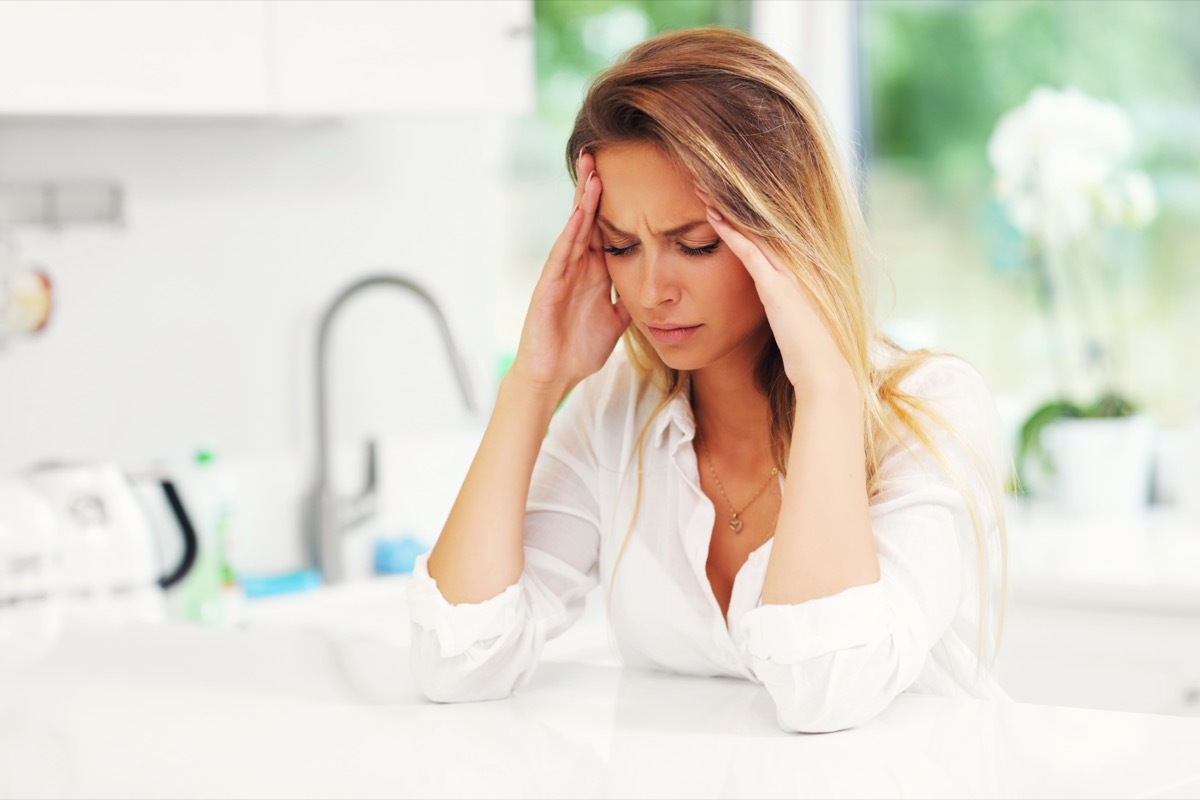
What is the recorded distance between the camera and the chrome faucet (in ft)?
7.34

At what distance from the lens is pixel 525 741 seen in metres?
1.08

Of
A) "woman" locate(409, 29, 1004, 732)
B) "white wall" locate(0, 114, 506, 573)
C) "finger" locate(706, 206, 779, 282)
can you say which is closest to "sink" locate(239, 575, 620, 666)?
"white wall" locate(0, 114, 506, 573)

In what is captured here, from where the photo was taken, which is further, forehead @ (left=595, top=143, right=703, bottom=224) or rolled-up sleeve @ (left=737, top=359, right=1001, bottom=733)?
forehead @ (left=595, top=143, right=703, bottom=224)

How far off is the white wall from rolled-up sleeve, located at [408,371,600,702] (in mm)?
900

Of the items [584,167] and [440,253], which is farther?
[440,253]

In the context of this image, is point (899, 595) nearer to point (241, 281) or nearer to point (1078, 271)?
point (241, 281)

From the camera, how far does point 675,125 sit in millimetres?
1249

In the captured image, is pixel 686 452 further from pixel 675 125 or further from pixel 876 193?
pixel 876 193

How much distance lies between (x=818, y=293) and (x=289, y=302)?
1.26 m

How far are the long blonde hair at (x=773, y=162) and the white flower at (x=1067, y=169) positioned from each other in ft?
4.93

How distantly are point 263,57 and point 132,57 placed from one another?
0.18m

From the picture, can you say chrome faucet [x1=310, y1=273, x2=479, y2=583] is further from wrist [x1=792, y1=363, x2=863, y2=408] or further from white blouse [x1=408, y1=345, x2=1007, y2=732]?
wrist [x1=792, y1=363, x2=863, y2=408]

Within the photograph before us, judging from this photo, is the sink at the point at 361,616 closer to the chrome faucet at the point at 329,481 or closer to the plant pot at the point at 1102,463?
the chrome faucet at the point at 329,481

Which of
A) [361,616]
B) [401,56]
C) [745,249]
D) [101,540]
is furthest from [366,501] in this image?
[745,249]
